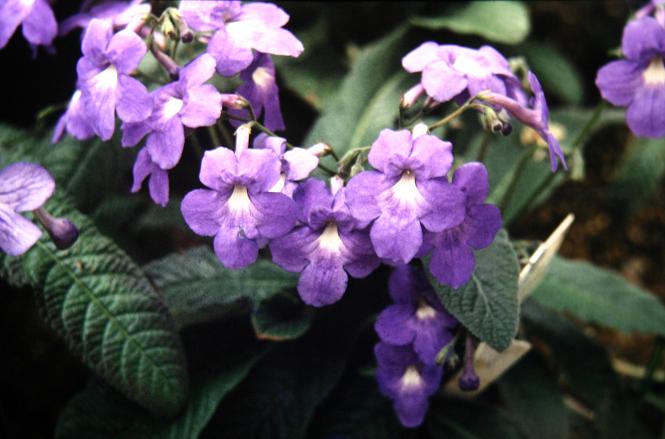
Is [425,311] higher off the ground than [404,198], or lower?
lower

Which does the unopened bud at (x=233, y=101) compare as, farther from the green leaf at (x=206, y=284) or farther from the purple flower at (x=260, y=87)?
the green leaf at (x=206, y=284)

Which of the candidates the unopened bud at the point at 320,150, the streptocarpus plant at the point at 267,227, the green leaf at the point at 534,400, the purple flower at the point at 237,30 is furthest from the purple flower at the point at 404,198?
the green leaf at the point at 534,400

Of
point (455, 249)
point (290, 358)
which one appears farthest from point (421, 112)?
point (290, 358)

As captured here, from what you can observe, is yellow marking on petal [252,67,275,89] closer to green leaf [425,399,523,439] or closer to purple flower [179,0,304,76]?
purple flower [179,0,304,76]

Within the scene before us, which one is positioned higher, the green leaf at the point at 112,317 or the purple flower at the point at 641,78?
the purple flower at the point at 641,78

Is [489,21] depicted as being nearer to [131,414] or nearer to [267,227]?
[267,227]

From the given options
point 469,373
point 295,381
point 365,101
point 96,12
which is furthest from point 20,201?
point 365,101

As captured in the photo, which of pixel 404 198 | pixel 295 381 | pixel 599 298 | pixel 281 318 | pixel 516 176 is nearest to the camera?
pixel 404 198
